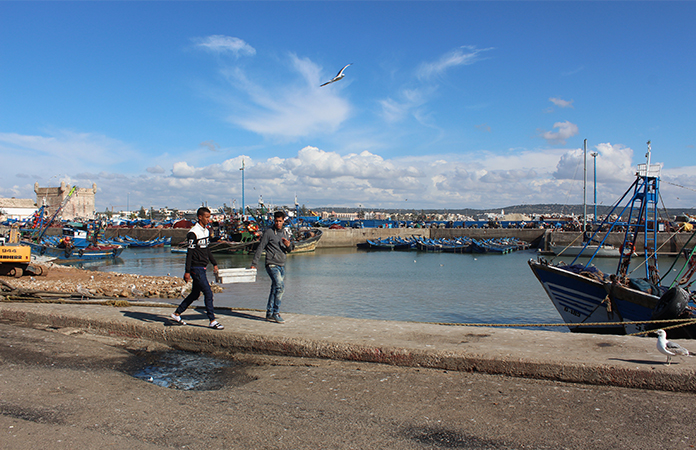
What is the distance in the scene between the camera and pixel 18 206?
351 feet

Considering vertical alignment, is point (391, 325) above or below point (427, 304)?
above

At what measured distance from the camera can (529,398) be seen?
13.3 feet

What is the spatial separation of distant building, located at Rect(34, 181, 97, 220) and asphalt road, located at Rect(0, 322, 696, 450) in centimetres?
11852

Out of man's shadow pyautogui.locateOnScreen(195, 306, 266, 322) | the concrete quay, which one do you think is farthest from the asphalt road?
man's shadow pyautogui.locateOnScreen(195, 306, 266, 322)

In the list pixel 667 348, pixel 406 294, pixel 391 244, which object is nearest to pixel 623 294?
pixel 667 348

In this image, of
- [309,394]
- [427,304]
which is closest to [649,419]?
[309,394]

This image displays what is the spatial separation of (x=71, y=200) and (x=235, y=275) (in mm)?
125553

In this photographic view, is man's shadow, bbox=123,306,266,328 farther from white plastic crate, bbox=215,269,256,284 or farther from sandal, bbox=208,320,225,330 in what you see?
white plastic crate, bbox=215,269,256,284

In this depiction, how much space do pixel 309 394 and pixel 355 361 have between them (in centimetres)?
112

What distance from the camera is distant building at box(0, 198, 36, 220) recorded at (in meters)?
102

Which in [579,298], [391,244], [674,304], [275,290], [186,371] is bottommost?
[391,244]

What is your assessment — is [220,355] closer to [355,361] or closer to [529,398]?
[355,361]

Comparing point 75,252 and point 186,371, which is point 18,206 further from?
point 186,371

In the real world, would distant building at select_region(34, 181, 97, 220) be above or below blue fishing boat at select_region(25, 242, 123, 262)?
above
